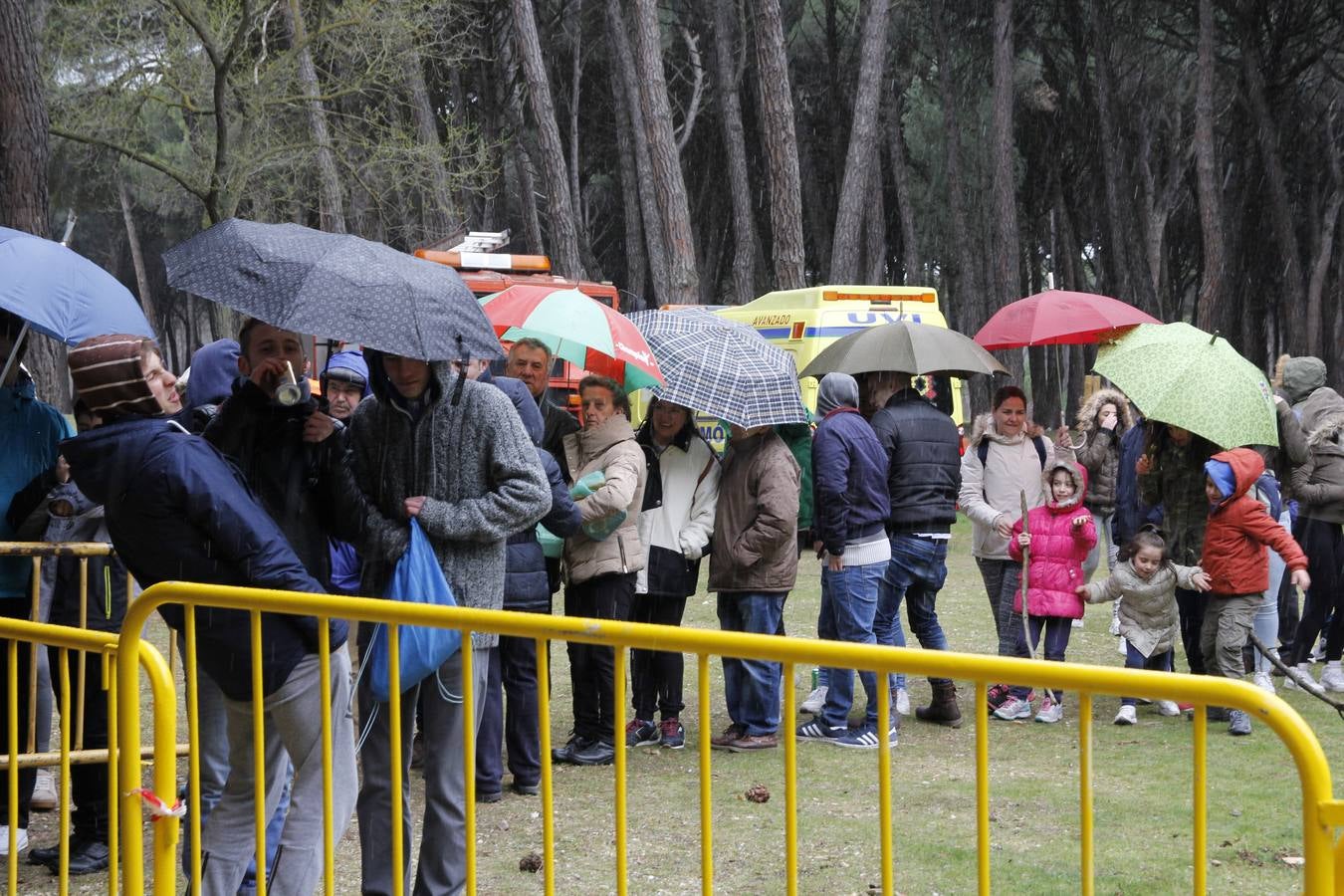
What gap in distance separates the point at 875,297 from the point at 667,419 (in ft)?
30.3

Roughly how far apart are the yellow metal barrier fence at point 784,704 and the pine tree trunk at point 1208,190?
2220 centimetres

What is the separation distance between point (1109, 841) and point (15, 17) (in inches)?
276

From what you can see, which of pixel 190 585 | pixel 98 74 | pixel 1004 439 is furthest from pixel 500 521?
pixel 98 74

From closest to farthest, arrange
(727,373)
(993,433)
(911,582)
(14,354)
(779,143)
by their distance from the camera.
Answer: (14,354)
(727,373)
(911,582)
(993,433)
(779,143)

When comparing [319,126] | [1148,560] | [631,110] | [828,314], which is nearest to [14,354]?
[1148,560]

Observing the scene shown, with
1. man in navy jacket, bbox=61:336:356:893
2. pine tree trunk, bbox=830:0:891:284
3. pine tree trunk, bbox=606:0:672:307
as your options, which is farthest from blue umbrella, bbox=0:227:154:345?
pine tree trunk, bbox=606:0:672:307

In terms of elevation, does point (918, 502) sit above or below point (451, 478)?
below

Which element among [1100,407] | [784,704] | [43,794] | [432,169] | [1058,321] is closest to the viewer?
[784,704]

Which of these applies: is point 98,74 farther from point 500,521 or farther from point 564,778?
point 500,521

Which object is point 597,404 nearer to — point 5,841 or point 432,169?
point 5,841

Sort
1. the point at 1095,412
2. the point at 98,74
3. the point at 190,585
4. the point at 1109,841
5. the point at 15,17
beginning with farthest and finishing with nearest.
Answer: the point at 98,74
the point at 1095,412
the point at 15,17
the point at 1109,841
the point at 190,585

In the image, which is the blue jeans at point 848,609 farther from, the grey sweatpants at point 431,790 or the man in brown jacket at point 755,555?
the grey sweatpants at point 431,790

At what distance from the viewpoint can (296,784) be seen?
391 centimetres

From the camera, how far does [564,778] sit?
650 centimetres
